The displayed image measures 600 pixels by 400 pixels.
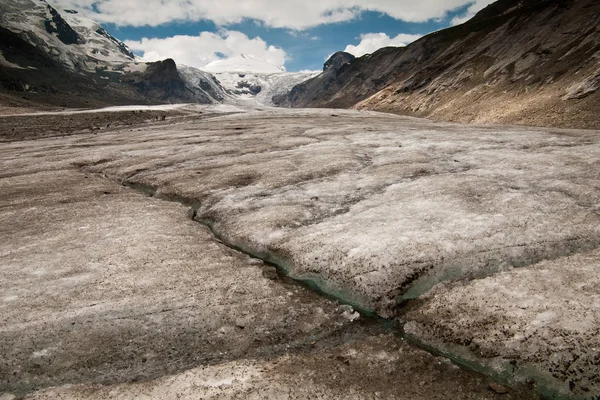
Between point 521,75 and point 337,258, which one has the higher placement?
point 521,75

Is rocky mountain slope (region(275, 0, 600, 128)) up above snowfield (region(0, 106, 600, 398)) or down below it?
above

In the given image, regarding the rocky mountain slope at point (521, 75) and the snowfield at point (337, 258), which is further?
the rocky mountain slope at point (521, 75)

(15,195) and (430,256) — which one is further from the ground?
(430,256)

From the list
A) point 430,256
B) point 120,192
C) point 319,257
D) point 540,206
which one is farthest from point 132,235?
point 540,206

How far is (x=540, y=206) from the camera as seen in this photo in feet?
57.7

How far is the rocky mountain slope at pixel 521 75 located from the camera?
6009cm

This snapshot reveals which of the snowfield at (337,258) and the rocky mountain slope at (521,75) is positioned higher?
the rocky mountain slope at (521,75)

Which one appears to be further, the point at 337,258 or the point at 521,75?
the point at 521,75

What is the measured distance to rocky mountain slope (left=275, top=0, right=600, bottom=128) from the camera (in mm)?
60094

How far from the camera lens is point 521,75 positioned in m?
79.8

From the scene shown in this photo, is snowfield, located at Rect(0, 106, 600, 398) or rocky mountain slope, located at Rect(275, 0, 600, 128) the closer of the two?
snowfield, located at Rect(0, 106, 600, 398)

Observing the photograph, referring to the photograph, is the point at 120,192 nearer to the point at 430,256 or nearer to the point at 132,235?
the point at 132,235

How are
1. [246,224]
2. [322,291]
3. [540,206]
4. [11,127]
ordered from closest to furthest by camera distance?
[322,291]
[540,206]
[246,224]
[11,127]

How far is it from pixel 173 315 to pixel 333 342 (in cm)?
495
